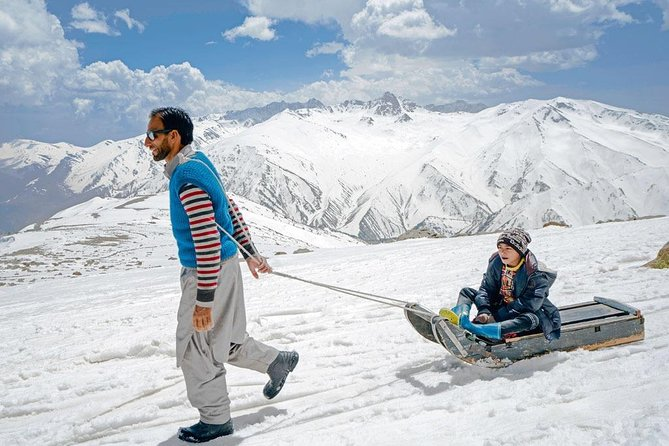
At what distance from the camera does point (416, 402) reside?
528cm

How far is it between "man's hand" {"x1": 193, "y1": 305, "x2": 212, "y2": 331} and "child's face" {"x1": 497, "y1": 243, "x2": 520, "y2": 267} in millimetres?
3531

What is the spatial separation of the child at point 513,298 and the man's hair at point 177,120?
11.6 ft

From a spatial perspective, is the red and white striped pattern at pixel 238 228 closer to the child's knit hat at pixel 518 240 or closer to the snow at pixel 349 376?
the snow at pixel 349 376

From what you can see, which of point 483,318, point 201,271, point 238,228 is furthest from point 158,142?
point 483,318

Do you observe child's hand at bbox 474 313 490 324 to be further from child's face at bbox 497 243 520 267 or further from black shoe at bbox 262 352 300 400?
black shoe at bbox 262 352 300 400

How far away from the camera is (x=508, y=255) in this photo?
6043 mm

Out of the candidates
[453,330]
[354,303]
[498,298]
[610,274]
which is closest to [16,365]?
[354,303]

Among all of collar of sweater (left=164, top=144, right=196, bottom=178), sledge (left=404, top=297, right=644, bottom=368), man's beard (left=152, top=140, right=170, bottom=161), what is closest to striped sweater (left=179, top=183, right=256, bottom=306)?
collar of sweater (left=164, top=144, right=196, bottom=178)

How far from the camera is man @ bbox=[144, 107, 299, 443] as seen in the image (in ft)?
14.5

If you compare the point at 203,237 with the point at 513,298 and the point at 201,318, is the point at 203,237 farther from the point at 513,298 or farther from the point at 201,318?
Answer: the point at 513,298

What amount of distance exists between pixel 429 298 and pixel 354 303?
5.13 feet

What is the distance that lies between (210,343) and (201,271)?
84cm

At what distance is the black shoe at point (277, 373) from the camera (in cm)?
552

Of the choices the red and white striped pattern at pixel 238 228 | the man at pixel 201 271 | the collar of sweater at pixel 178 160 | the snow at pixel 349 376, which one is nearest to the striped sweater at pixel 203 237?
the man at pixel 201 271
